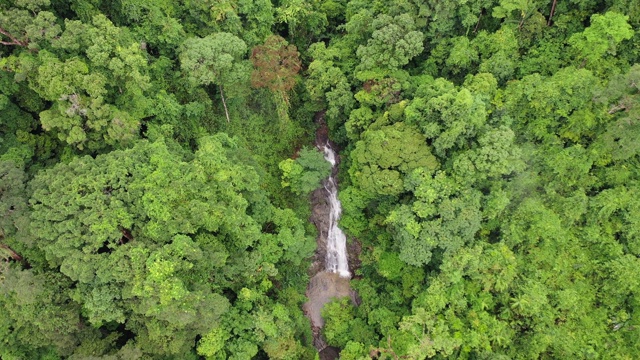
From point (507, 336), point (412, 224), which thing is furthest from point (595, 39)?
point (507, 336)

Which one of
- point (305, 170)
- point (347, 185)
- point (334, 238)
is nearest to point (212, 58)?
point (305, 170)

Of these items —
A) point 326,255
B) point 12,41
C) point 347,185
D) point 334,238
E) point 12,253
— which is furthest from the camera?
point 334,238

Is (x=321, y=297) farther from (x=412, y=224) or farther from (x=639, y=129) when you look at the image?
(x=639, y=129)

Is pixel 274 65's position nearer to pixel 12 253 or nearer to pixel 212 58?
pixel 212 58

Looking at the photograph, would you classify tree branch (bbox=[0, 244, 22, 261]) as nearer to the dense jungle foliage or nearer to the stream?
the dense jungle foliage

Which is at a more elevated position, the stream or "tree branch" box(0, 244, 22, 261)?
"tree branch" box(0, 244, 22, 261)

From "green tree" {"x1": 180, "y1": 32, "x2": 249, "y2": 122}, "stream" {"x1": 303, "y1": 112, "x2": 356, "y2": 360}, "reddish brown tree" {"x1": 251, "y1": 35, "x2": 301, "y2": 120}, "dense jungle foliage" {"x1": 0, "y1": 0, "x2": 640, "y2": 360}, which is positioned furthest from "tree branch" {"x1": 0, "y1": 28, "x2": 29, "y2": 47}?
"stream" {"x1": 303, "y1": 112, "x2": 356, "y2": 360}
